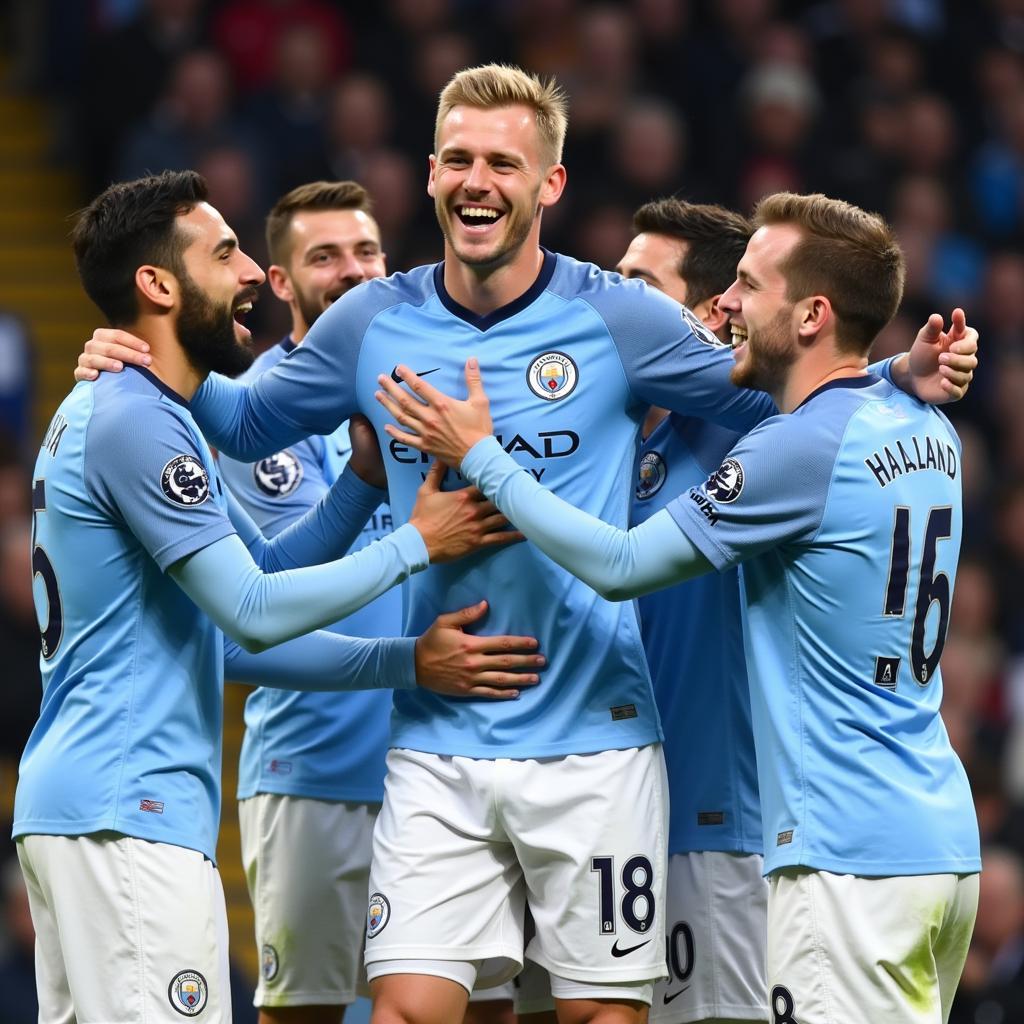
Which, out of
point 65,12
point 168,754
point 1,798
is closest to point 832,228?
point 168,754

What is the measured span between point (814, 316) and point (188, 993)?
6.61ft

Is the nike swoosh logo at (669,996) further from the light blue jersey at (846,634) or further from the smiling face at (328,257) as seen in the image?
the smiling face at (328,257)

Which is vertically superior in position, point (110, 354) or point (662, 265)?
point (662, 265)

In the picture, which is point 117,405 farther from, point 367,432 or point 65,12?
point 65,12

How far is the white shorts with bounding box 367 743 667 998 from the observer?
173 inches

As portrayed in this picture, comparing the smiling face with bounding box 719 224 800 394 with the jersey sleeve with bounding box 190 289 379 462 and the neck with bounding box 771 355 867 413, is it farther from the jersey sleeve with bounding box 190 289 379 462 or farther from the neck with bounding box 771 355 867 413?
the jersey sleeve with bounding box 190 289 379 462

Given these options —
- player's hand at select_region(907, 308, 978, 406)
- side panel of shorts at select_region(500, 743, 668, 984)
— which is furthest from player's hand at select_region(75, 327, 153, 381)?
player's hand at select_region(907, 308, 978, 406)

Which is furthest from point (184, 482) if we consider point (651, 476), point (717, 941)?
point (717, 941)

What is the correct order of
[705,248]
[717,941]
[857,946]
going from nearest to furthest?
1. [857,946]
2. [717,941]
3. [705,248]

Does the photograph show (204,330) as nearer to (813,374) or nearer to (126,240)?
(126,240)

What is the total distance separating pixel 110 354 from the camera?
4.50 meters

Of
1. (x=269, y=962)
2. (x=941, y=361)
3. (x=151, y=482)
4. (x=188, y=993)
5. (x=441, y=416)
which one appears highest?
(x=941, y=361)

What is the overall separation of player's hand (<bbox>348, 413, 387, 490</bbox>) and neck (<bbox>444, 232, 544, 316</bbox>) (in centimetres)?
45

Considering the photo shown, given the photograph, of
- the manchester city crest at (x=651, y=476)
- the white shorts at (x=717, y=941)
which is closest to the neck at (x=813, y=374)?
the manchester city crest at (x=651, y=476)
